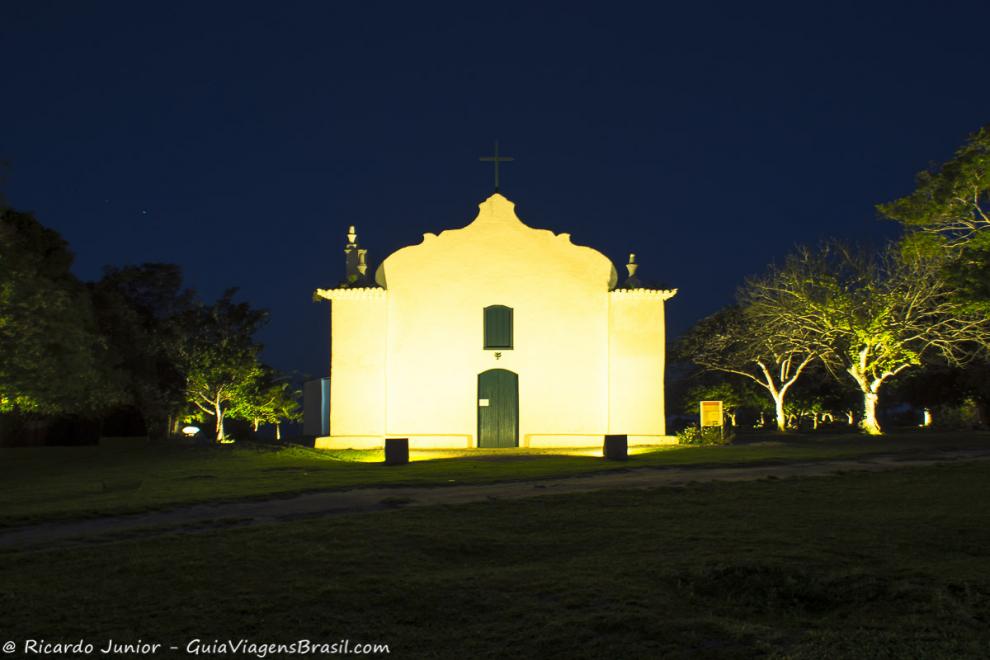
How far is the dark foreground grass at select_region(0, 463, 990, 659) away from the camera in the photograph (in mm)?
6508

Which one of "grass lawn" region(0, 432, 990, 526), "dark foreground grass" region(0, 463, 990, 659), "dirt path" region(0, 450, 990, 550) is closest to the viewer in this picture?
"dark foreground grass" region(0, 463, 990, 659)

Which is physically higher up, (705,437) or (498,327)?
(498,327)

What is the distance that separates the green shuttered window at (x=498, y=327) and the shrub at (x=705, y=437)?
552cm

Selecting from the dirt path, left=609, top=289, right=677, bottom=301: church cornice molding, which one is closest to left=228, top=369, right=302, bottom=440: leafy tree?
left=609, top=289, right=677, bottom=301: church cornice molding

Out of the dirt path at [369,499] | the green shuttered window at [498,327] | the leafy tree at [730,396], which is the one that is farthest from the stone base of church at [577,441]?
the leafy tree at [730,396]

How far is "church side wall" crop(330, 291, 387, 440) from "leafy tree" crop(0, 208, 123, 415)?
6856 millimetres

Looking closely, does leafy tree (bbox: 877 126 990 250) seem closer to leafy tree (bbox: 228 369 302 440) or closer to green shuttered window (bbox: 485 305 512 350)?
green shuttered window (bbox: 485 305 512 350)

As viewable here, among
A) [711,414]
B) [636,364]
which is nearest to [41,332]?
[636,364]

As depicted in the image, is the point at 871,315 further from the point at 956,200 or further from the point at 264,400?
the point at 264,400

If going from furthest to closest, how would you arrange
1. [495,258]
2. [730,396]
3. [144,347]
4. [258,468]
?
1. [730,396]
2. [144,347]
3. [495,258]
4. [258,468]

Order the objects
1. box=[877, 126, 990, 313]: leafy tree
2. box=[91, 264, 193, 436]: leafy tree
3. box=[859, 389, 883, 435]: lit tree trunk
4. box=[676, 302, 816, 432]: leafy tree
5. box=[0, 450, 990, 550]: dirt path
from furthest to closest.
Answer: box=[91, 264, 193, 436]: leafy tree
box=[676, 302, 816, 432]: leafy tree
box=[859, 389, 883, 435]: lit tree trunk
box=[877, 126, 990, 313]: leafy tree
box=[0, 450, 990, 550]: dirt path

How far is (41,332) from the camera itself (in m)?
24.1

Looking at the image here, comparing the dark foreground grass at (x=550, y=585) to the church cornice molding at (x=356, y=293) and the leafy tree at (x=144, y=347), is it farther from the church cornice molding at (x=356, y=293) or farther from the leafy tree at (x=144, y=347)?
the leafy tree at (x=144, y=347)

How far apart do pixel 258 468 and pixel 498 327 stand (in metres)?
8.86
